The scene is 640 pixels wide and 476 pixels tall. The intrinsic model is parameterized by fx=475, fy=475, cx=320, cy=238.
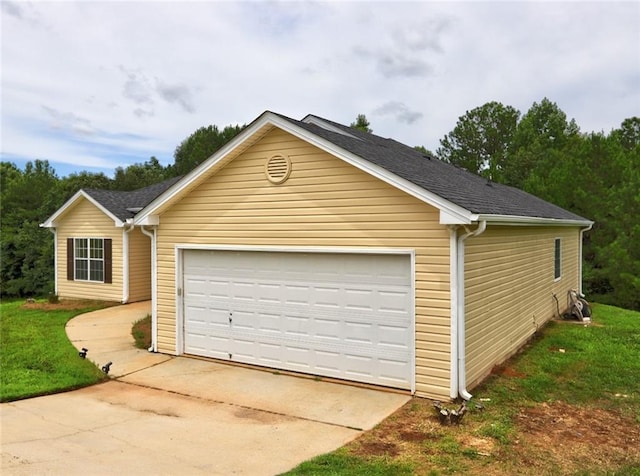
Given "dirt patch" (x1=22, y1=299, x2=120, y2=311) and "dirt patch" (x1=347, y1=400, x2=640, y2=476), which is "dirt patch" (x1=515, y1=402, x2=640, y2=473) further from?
"dirt patch" (x1=22, y1=299, x2=120, y2=311)

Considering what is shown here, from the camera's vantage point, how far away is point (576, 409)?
22.7ft

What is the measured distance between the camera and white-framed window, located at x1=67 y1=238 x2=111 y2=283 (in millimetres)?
17234

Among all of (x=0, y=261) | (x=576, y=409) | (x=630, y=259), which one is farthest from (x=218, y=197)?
(x=0, y=261)

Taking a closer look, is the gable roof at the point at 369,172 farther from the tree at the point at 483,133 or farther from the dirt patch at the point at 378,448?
the tree at the point at 483,133

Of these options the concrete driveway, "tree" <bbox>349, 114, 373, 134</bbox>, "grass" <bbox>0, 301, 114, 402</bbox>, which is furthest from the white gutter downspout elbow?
"tree" <bbox>349, 114, 373, 134</bbox>

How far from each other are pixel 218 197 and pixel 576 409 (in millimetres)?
7111

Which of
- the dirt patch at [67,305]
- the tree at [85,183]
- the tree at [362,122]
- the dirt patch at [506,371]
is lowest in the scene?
the dirt patch at [67,305]

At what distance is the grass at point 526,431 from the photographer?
5.09 m

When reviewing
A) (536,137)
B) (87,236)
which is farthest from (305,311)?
(536,137)

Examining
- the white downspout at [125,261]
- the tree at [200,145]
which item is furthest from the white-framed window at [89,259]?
the tree at [200,145]

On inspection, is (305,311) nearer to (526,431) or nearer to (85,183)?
(526,431)

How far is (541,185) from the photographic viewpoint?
2142 cm

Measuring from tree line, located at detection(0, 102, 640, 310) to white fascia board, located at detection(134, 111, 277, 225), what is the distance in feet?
47.9

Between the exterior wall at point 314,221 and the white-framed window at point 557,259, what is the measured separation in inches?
314
